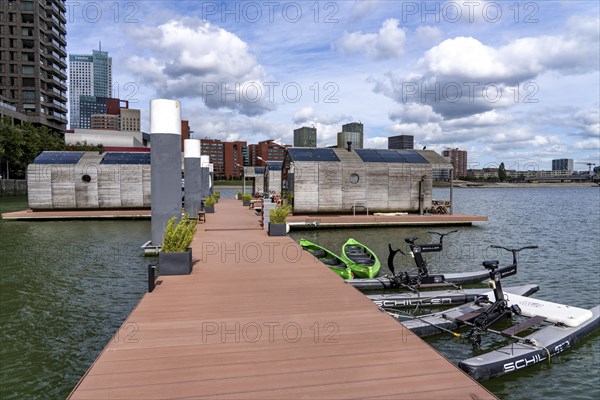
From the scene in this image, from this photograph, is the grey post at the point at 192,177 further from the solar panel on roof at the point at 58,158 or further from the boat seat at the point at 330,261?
the boat seat at the point at 330,261

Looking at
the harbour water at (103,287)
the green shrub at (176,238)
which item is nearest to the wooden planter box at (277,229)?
the harbour water at (103,287)

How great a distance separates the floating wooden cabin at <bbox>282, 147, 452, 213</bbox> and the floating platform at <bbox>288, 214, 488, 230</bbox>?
1.61 m

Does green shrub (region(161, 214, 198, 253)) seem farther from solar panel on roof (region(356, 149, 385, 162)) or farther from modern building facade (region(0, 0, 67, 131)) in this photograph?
modern building facade (region(0, 0, 67, 131))

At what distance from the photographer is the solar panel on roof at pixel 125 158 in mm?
33844

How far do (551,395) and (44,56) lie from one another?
99.1m

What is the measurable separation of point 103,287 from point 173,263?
12.3ft

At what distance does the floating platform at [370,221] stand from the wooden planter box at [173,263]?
16.4 meters

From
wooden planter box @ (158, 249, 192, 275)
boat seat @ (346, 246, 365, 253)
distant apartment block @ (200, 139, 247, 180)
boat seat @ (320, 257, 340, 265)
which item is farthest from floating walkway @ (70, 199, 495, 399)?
distant apartment block @ (200, 139, 247, 180)

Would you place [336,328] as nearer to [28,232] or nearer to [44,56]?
[28,232]

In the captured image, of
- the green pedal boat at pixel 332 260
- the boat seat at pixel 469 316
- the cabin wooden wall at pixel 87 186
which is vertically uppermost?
the cabin wooden wall at pixel 87 186

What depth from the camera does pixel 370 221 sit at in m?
28.1

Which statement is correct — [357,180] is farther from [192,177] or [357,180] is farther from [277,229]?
[277,229]

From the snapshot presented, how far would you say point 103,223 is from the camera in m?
29.7

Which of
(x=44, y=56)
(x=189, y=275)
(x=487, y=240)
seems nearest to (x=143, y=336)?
(x=189, y=275)
